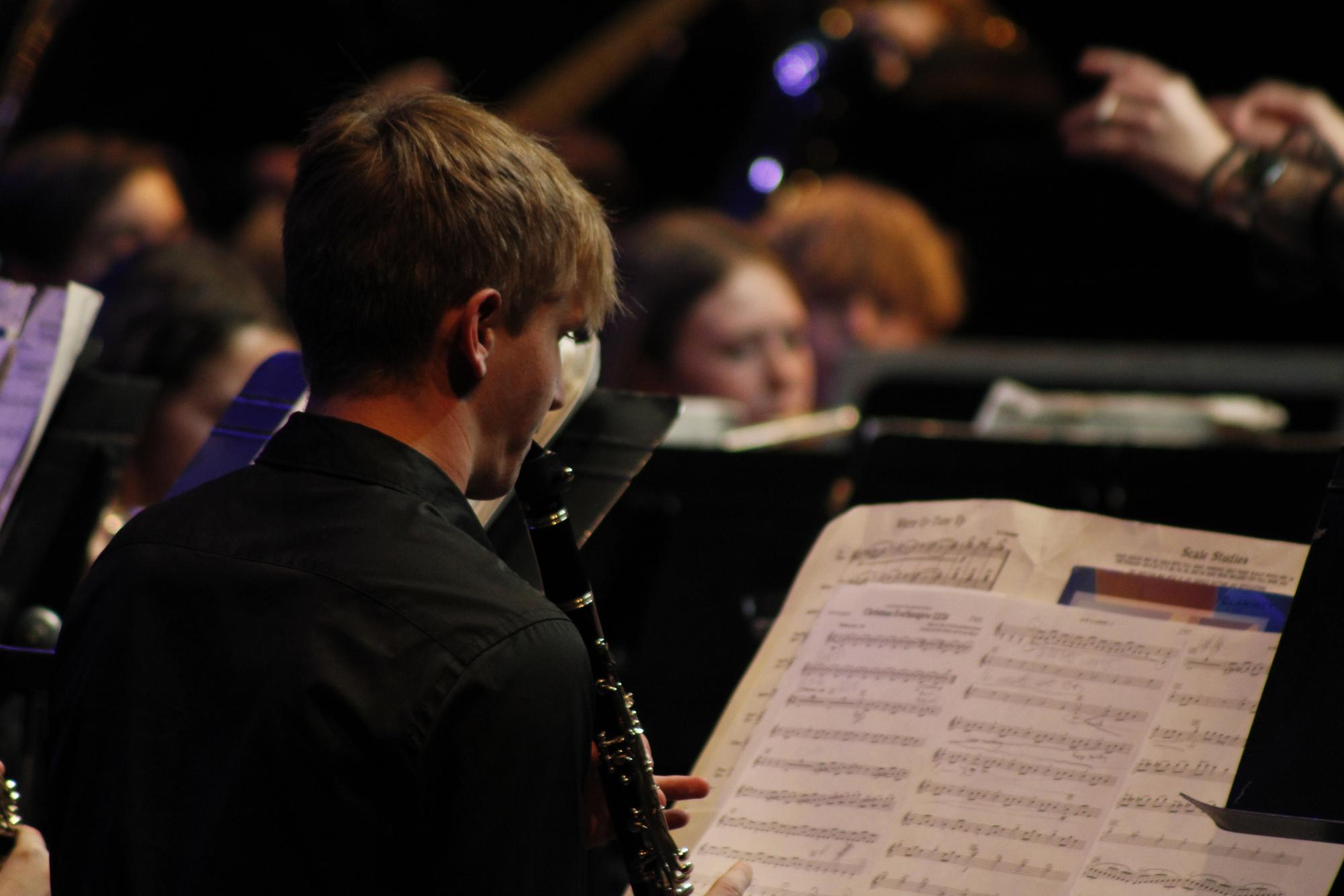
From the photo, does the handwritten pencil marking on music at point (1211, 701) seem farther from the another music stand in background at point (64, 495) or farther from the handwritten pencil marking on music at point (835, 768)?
the another music stand in background at point (64, 495)

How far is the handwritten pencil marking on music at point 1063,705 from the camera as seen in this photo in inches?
51.4

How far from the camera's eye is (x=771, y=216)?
5.09 m

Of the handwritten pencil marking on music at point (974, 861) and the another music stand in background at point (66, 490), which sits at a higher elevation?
the another music stand in background at point (66, 490)

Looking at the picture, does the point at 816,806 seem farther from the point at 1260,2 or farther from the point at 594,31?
the point at 594,31

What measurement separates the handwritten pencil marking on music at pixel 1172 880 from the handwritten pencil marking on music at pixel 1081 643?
0.63ft

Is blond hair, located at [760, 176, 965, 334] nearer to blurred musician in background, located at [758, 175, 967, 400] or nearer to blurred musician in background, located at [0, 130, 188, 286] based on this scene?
blurred musician in background, located at [758, 175, 967, 400]

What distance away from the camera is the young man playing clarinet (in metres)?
1.10

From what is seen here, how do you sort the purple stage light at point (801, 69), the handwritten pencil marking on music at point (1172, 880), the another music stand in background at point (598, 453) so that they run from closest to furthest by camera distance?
the handwritten pencil marking on music at point (1172, 880), the another music stand in background at point (598, 453), the purple stage light at point (801, 69)

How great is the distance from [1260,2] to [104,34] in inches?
169

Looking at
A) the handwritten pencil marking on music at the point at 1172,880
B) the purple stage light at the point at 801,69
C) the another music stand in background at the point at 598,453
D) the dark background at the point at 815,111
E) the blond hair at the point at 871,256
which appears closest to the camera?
the handwritten pencil marking on music at the point at 1172,880

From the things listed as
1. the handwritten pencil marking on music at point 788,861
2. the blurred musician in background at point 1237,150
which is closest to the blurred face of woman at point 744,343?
the blurred musician in background at point 1237,150

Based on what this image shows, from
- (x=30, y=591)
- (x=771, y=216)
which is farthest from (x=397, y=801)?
(x=771, y=216)

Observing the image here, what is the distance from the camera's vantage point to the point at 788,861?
1359mm

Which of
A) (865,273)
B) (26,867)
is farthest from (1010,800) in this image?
(865,273)
